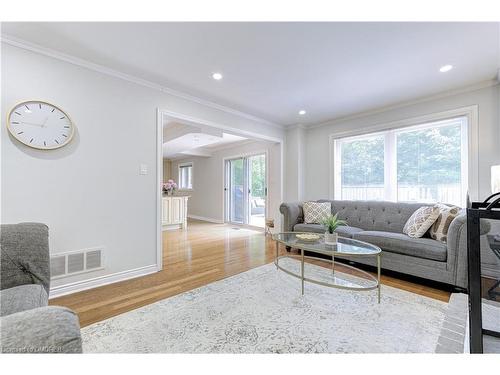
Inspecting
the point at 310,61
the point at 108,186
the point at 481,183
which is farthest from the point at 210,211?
the point at 481,183

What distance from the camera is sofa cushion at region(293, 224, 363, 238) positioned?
2.91 m

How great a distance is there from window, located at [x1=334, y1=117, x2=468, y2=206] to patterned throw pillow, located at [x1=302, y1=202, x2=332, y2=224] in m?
0.61

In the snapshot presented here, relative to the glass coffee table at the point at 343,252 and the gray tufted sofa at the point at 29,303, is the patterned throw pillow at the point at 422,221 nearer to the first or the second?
the glass coffee table at the point at 343,252

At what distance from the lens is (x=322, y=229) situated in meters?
3.15

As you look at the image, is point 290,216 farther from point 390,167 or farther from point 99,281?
point 99,281

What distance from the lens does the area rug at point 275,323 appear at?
1393mm

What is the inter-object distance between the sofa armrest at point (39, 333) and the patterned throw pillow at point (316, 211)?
10.6 ft

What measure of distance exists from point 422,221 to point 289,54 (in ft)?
7.67

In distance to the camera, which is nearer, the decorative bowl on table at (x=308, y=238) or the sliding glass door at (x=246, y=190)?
the decorative bowl on table at (x=308, y=238)

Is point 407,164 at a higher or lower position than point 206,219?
higher

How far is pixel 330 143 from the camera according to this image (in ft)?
13.6

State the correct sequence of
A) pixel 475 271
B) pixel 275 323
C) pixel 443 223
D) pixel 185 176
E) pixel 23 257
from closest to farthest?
pixel 475 271 < pixel 23 257 < pixel 275 323 < pixel 443 223 < pixel 185 176

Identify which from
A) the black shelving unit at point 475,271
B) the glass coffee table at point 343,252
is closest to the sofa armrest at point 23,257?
the glass coffee table at point 343,252

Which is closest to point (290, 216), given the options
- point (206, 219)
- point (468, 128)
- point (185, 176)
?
point (468, 128)
